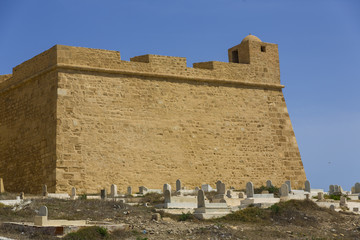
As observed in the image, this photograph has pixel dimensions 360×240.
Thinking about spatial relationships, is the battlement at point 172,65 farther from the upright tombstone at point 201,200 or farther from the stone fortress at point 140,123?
the upright tombstone at point 201,200

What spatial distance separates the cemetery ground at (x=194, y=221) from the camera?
1154cm

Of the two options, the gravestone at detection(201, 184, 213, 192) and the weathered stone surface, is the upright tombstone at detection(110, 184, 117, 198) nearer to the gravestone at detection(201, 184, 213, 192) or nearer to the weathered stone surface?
the weathered stone surface

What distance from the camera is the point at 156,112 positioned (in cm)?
2041

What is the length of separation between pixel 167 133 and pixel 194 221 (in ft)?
24.8

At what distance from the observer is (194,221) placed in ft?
43.1

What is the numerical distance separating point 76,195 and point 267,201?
216 inches

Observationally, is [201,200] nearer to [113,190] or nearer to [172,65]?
[113,190]

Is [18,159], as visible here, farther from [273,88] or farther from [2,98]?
[273,88]

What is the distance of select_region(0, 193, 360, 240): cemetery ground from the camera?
37.9 feet

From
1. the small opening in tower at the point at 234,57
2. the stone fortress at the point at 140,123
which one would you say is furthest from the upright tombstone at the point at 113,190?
the small opening in tower at the point at 234,57

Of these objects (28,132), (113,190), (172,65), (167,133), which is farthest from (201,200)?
(28,132)

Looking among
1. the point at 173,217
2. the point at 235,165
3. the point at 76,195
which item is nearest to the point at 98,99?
the point at 76,195

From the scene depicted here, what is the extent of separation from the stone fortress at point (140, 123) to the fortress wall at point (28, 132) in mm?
34

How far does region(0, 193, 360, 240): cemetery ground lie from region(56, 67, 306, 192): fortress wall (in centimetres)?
360
